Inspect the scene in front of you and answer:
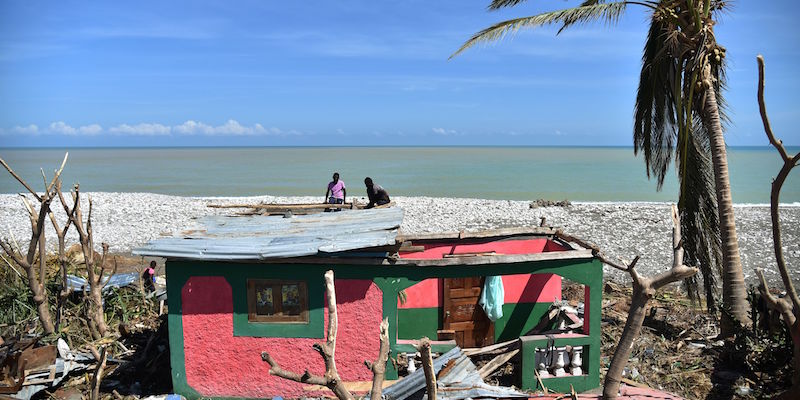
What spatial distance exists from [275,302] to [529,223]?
859 inches

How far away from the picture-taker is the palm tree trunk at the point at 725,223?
11.9 meters

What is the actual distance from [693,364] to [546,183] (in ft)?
172

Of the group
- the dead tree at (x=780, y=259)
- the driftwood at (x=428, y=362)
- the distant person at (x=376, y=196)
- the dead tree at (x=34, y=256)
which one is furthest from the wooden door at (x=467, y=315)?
the dead tree at (x=34, y=256)

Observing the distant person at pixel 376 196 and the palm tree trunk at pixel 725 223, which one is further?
the distant person at pixel 376 196

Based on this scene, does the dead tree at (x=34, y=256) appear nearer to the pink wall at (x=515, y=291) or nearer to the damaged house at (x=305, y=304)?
the damaged house at (x=305, y=304)

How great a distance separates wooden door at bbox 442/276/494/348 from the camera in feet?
36.6

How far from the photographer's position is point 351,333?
971cm

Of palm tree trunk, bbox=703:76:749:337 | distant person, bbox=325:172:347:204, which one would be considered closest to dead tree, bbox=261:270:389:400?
palm tree trunk, bbox=703:76:749:337

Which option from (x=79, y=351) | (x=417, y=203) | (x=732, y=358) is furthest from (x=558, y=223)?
(x=79, y=351)

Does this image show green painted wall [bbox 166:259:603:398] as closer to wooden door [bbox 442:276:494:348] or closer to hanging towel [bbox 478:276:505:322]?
hanging towel [bbox 478:276:505:322]

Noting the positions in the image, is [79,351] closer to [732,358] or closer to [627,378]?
[627,378]

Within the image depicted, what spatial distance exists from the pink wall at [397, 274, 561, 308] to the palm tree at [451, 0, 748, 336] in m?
3.27

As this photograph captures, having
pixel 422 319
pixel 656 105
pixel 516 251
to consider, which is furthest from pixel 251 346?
pixel 656 105

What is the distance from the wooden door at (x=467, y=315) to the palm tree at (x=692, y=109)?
4488 mm
